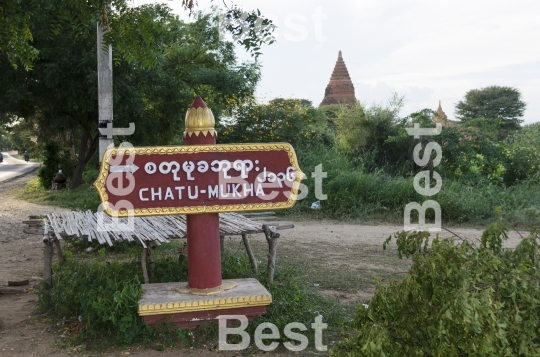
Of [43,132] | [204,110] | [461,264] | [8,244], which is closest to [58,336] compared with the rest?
[204,110]

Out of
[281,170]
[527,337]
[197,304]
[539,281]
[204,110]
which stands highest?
[204,110]

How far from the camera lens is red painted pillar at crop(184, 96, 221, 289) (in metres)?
4.81

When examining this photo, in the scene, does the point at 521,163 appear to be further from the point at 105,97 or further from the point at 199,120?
the point at 199,120

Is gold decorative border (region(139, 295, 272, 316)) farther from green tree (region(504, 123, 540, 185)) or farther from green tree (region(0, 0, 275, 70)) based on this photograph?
green tree (region(504, 123, 540, 185))

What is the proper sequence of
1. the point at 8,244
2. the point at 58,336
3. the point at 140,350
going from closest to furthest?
the point at 140,350 < the point at 58,336 < the point at 8,244

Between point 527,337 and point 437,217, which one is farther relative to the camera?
point 437,217

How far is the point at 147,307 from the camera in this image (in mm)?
4609

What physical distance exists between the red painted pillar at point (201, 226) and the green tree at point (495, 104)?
33988mm

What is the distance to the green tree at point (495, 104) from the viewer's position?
36.9 metres

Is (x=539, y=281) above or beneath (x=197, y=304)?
above

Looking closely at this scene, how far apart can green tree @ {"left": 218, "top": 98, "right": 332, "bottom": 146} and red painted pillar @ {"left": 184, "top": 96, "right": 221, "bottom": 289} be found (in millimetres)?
11294

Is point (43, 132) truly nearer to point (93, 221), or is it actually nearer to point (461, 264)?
point (93, 221)

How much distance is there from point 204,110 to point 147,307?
1670mm

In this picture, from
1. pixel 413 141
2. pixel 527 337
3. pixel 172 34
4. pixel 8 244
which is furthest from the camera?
pixel 172 34
